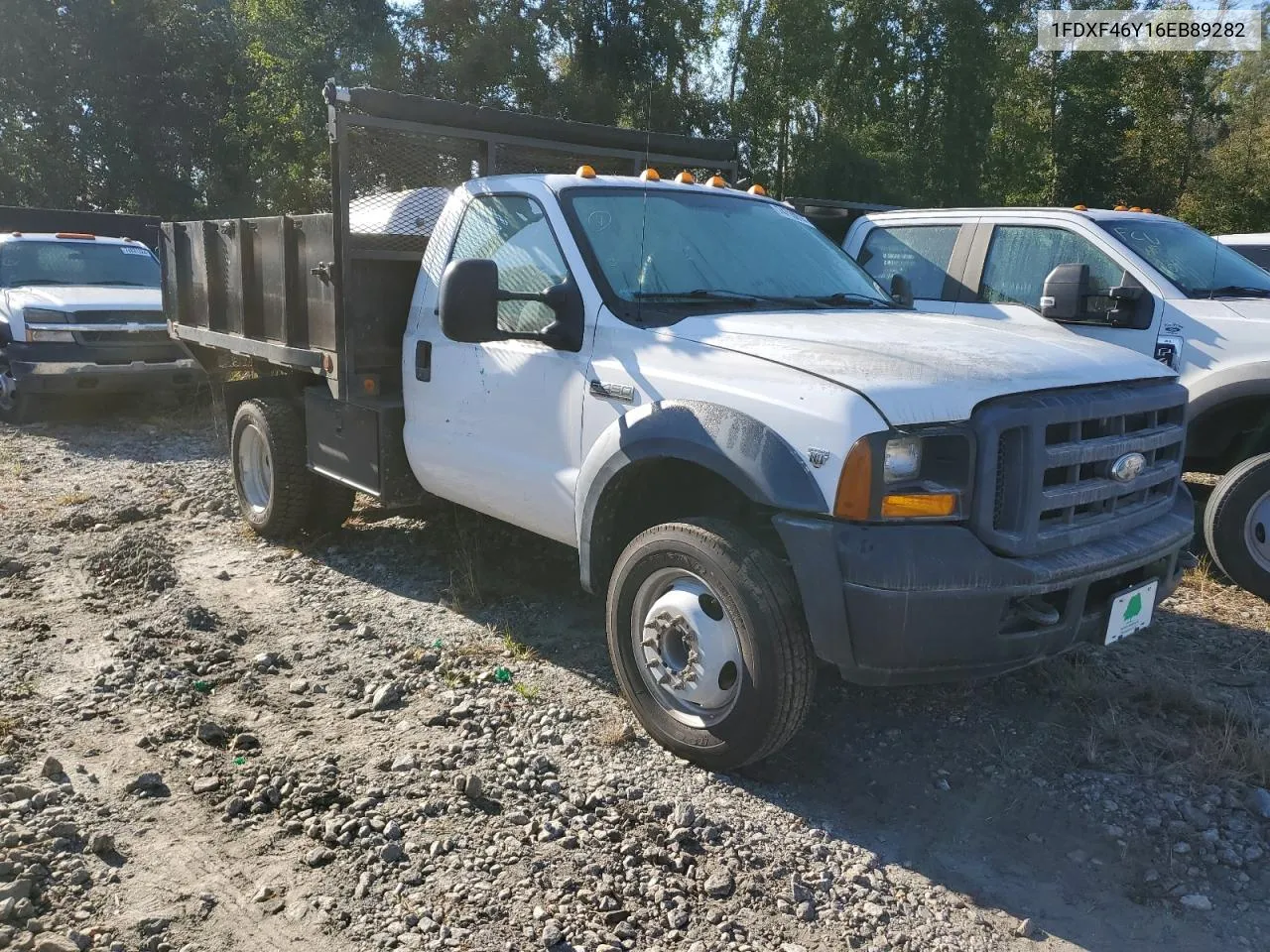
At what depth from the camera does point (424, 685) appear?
14.3ft

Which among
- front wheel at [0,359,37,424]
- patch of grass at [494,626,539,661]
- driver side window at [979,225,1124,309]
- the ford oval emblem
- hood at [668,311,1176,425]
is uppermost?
driver side window at [979,225,1124,309]

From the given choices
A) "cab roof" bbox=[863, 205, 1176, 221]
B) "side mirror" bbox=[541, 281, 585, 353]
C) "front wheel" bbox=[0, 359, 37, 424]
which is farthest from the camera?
"front wheel" bbox=[0, 359, 37, 424]

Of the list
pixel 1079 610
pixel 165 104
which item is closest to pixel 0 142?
pixel 165 104

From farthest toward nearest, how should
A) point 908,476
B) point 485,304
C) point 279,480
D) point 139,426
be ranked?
point 139,426
point 279,480
point 485,304
point 908,476

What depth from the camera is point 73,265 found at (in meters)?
11.8

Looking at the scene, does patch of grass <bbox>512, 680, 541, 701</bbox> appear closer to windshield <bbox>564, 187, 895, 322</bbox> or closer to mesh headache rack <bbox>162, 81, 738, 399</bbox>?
windshield <bbox>564, 187, 895, 322</bbox>

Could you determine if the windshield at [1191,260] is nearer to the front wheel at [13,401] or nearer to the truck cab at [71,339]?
the truck cab at [71,339]

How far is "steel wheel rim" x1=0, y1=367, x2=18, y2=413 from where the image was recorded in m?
10.7

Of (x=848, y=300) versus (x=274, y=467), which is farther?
(x=274, y=467)

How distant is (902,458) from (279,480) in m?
4.15

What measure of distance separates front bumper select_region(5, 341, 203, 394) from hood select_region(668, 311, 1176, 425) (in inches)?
312

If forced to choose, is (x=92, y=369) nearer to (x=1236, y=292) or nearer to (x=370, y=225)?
(x=370, y=225)

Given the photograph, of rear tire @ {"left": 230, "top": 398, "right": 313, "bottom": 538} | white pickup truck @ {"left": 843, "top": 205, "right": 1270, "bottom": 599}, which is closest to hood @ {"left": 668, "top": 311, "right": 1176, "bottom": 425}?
white pickup truck @ {"left": 843, "top": 205, "right": 1270, "bottom": 599}

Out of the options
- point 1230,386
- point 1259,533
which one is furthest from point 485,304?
point 1259,533
